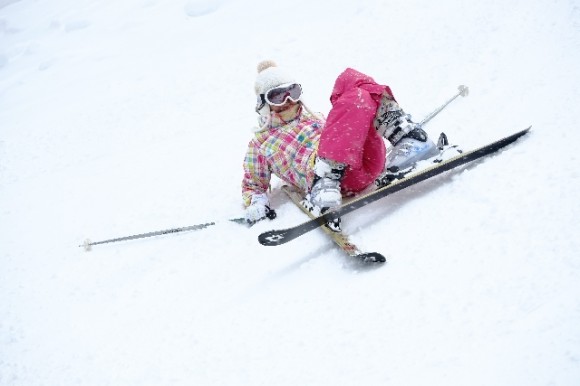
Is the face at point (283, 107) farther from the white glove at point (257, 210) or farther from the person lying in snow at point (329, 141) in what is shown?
the white glove at point (257, 210)

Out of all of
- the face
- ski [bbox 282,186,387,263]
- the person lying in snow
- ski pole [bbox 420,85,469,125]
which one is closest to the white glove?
the person lying in snow

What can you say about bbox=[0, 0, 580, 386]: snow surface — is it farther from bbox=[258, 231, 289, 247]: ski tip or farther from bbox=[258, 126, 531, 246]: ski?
bbox=[258, 231, 289, 247]: ski tip

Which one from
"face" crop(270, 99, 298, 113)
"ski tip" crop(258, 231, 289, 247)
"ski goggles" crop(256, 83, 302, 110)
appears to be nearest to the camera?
"ski tip" crop(258, 231, 289, 247)

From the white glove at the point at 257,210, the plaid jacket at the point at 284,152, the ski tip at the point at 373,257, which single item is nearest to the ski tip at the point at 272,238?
the ski tip at the point at 373,257

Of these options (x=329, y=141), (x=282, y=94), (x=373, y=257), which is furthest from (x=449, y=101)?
(x=373, y=257)

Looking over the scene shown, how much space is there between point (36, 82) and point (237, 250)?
32.5 ft

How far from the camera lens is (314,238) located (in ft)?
9.66

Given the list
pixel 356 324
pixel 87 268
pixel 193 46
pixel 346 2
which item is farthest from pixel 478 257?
pixel 193 46

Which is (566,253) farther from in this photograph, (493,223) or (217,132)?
(217,132)

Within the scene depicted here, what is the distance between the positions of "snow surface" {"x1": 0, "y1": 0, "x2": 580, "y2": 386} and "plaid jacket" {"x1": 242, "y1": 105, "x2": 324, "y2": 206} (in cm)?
31

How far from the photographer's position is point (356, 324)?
6.85 ft

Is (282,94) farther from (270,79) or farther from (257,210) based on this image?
(257,210)

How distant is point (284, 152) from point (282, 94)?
457 millimetres

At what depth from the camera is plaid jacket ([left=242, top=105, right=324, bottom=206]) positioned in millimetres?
3260
